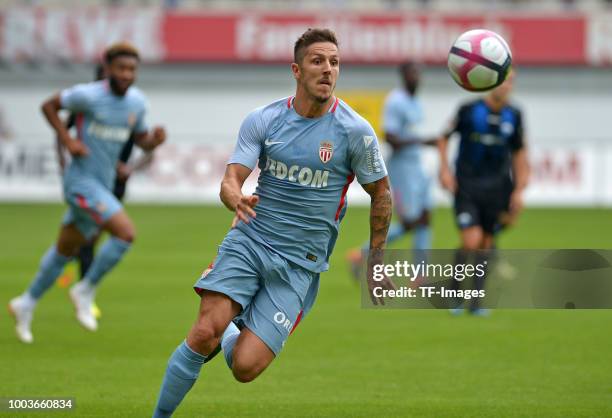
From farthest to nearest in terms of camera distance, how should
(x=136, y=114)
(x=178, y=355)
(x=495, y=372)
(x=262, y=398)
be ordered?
(x=136, y=114), (x=495, y=372), (x=262, y=398), (x=178, y=355)

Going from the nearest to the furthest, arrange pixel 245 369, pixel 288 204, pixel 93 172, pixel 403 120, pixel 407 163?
pixel 245 369 → pixel 288 204 → pixel 93 172 → pixel 403 120 → pixel 407 163

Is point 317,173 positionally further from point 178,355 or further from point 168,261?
point 168,261

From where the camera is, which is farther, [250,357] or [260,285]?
[260,285]

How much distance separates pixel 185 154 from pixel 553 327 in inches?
724

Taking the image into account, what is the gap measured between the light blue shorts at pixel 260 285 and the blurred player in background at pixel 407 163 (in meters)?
7.66

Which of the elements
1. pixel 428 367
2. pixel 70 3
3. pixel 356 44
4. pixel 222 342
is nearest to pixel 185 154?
pixel 356 44

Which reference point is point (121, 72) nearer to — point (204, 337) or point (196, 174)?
point (204, 337)

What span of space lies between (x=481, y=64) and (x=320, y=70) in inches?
81.6

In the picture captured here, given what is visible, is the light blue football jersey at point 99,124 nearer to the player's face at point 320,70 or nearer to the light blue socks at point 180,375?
the player's face at point 320,70

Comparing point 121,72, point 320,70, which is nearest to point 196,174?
point 121,72

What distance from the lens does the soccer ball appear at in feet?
27.5

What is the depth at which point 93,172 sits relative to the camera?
35.7ft

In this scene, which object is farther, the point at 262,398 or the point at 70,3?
the point at 70,3

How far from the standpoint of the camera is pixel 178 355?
645 centimetres
